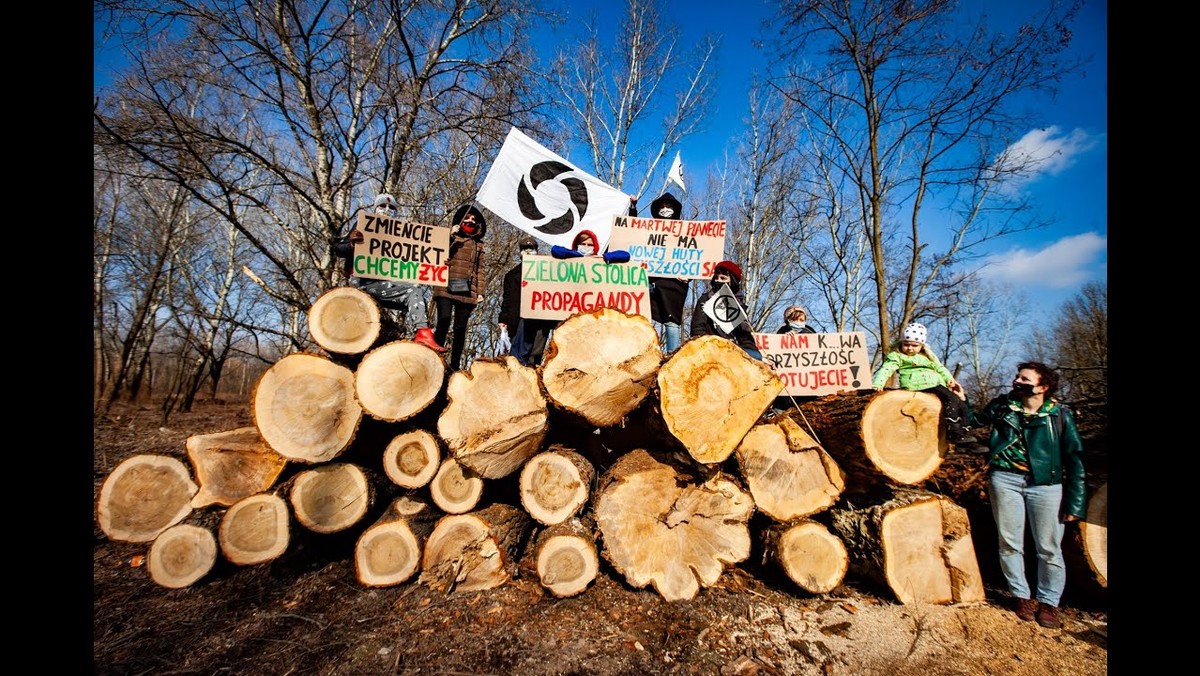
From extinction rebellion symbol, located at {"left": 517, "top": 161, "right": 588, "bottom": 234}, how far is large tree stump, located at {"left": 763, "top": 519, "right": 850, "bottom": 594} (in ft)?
12.4

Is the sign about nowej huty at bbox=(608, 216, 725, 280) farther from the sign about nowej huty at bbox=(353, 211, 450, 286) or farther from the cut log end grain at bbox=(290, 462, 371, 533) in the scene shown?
the cut log end grain at bbox=(290, 462, 371, 533)

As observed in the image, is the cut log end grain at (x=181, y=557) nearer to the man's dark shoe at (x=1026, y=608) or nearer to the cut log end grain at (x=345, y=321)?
the cut log end grain at (x=345, y=321)

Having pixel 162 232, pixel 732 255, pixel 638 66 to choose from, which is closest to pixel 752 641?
pixel 638 66

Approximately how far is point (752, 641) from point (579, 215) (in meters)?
4.32

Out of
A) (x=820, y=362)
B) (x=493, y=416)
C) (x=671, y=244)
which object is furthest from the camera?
(x=671, y=244)

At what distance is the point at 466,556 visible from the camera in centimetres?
296

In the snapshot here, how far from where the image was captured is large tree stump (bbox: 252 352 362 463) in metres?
2.98

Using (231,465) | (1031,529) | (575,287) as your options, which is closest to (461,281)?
(575,287)

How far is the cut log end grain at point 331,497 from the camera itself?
2986 millimetres

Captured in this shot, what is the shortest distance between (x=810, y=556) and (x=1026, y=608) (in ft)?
4.45

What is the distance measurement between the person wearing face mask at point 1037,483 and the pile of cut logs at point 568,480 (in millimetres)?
254

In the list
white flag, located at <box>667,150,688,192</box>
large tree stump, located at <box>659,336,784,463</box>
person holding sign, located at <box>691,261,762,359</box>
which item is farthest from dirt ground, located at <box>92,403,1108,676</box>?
white flag, located at <box>667,150,688,192</box>

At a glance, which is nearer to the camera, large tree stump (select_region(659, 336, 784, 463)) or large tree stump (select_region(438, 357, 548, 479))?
large tree stump (select_region(659, 336, 784, 463))

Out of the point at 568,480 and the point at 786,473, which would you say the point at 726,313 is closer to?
the point at 786,473
